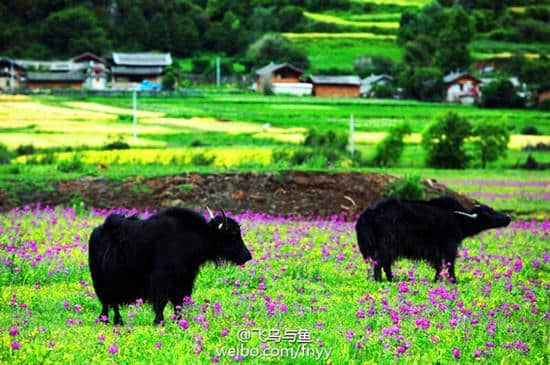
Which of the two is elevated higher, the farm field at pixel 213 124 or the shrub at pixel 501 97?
the shrub at pixel 501 97

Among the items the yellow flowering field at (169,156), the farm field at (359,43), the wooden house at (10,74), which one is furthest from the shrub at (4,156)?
the farm field at (359,43)

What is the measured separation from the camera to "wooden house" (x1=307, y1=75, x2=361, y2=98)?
106 meters

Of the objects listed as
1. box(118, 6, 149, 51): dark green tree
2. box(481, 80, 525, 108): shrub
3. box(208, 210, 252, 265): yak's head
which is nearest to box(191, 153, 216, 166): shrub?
box(208, 210, 252, 265): yak's head

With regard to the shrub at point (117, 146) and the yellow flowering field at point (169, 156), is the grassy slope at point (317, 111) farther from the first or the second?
the yellow flowering field at point (169, 156)

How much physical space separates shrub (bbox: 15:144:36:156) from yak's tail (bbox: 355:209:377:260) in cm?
3476

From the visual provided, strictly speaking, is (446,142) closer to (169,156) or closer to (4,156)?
(169,156)

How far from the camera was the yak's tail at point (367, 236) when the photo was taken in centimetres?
1470

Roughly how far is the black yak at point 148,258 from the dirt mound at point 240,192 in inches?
556

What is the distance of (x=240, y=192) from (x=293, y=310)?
15.4 meters

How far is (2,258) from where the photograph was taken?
14.6 meters

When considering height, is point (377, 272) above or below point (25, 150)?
above

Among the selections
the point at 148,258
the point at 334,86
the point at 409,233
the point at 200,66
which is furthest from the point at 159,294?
the point at 200,66

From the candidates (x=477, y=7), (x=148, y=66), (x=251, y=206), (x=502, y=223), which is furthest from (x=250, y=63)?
(x=502, y=223)

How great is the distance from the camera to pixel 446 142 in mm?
56719
